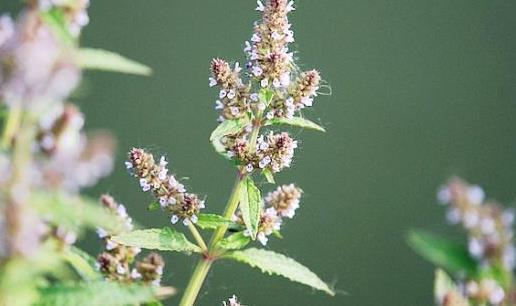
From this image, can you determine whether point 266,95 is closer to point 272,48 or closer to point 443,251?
point 272,48

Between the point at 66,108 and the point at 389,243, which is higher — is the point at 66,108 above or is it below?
above

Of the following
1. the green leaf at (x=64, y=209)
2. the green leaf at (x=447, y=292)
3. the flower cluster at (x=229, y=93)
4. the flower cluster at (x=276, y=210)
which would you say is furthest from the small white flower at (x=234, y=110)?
the green leaf at (x=64, y=209)

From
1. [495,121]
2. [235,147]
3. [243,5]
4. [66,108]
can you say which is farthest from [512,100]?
[66,108]

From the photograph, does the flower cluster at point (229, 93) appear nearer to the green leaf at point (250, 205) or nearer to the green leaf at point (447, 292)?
the green leaf at point (250, 205)

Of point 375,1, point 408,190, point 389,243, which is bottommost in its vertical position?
point 389,243

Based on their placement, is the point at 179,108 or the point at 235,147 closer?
the point at 235,147

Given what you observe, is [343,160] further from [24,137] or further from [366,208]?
[24,137]

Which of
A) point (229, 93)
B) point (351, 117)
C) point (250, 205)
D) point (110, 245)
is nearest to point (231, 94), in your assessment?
point (229, 93)

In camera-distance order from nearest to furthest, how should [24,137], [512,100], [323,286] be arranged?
1. [24,137]
2. [323,286]
3. [512,100]
